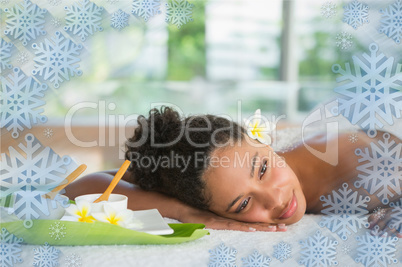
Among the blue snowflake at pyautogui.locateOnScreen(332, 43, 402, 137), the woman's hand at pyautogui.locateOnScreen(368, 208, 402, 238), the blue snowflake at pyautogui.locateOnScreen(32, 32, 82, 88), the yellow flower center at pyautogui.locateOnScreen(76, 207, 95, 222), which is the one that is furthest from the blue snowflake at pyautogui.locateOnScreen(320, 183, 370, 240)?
the blue snowflake at pyautogui.locateOnScreen(32, 32, 82, 88)

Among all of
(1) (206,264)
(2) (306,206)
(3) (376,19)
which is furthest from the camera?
(2) (306,206)

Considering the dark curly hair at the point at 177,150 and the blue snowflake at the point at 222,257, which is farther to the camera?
the dark curly hair at the point at 177,150

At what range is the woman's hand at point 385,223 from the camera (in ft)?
2.43

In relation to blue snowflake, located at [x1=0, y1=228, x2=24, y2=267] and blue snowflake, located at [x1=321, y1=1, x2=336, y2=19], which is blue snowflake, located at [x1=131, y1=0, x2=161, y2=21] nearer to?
blue snowflake, located at [x1=321, y1=1, x2=336, y2=19]

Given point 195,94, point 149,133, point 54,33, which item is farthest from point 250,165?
point 195,94

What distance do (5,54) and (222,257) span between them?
0.47 metres

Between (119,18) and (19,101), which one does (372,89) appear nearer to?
(119,18)

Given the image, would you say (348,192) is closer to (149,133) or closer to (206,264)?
(206,264)

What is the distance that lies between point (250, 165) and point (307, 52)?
180cm

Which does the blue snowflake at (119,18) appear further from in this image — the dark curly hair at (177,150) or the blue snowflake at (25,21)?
the dark curly hair at (177,150)

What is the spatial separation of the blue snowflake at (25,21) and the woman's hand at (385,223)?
0.60 meters

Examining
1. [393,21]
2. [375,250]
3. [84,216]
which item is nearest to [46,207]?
[84,216]

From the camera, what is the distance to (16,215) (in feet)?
2.38

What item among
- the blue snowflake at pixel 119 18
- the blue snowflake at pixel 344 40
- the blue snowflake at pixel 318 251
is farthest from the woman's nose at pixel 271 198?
the blue snowflake at pixel 119 18
